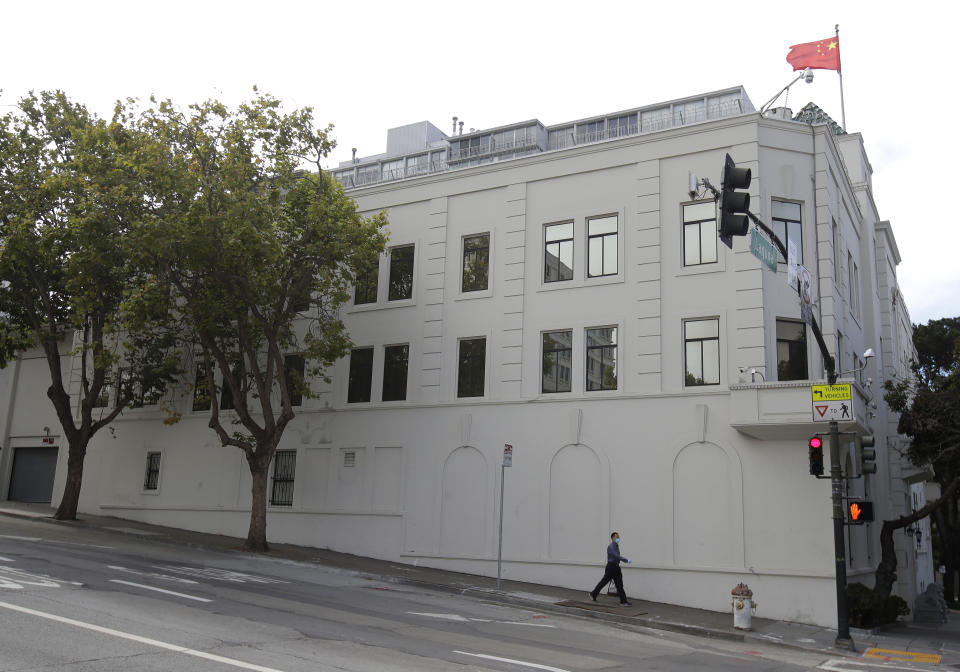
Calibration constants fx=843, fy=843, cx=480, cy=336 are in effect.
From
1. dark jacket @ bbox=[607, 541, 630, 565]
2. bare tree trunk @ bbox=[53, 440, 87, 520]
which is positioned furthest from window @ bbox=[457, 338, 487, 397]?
bare tree trunk @ bbox=[53, 440, 87, 520]

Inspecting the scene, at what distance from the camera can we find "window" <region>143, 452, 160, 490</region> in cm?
3105

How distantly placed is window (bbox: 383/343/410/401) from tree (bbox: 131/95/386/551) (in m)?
2.83

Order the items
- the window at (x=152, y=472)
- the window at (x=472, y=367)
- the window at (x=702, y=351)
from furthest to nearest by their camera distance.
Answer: the window at (x=152, y=472)
the window at (x=472, y=367)
the window at (x=702, y=351)

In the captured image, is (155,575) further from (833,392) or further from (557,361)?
(833,392)

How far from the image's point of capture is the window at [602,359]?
76.8ft

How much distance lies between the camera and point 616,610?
18.8m

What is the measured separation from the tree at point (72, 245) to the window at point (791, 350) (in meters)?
17.3

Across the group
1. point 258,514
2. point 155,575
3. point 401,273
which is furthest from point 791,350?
point 155,575

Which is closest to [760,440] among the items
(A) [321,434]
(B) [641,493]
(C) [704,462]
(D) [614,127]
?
(C) [704,462]

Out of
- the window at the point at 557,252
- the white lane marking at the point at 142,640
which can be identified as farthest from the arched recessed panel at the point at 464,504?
the white lane marking at the point at 142,640

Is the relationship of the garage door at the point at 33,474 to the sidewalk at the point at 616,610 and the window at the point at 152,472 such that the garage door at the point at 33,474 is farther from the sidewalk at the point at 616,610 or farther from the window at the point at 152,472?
the sidewalk at the point at 616,610

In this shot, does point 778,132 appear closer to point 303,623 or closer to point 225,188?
point 225,188

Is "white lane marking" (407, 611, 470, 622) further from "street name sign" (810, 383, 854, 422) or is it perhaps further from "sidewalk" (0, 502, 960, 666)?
"street name sign" (810, 383, 854, 422)

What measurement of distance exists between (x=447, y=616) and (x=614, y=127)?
17918 millimetres
